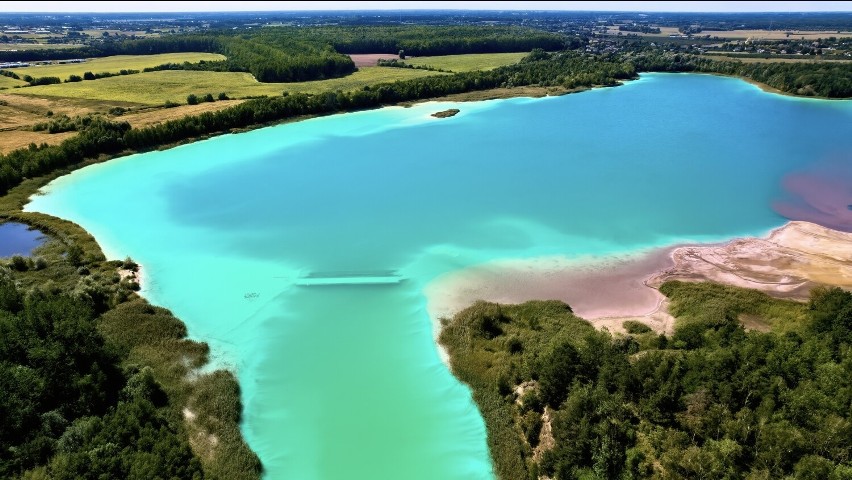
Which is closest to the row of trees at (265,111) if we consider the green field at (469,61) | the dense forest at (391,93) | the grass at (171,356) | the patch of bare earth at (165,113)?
the dense forest at (391,93)

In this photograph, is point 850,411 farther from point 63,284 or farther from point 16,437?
point 63,284

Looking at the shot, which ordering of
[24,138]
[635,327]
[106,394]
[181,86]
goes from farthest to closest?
[181,86] → [24,138] → [635,327] → [106,394]

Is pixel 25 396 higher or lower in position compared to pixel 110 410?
higher

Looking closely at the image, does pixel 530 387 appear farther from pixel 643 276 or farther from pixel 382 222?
pixel 382 222

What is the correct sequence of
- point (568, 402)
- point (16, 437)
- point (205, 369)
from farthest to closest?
point (205, 369) < point (568, 402) < point (16, 437)

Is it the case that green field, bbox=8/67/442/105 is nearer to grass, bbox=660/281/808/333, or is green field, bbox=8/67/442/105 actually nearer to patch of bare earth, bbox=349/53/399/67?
patch of bare earth, bbox=349/53/399/67

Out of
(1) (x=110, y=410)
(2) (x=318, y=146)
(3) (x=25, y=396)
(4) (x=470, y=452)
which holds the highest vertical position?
(2) (x=318, y=146)

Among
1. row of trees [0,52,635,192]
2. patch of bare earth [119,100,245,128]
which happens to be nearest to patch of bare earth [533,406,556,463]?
row of trees [0,52,635,192]

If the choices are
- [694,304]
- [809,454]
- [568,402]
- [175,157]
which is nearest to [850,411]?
[809,454]

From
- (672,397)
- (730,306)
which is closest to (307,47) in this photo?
(730,306)
